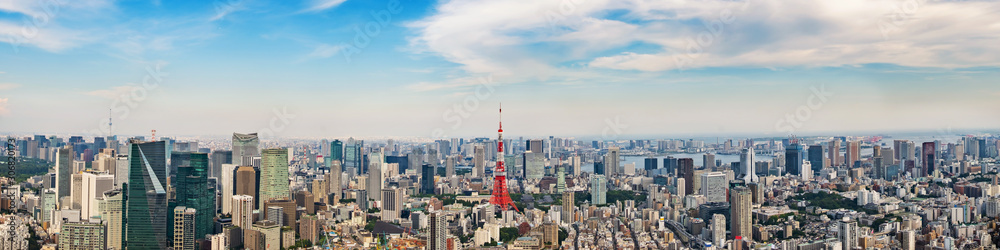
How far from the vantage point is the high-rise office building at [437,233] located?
767 cm

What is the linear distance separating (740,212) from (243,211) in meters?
6.29

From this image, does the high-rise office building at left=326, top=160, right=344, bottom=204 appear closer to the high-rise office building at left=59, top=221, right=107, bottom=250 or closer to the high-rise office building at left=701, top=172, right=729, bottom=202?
the high-rise office building at left=59, top=221, right=107, bottom=250

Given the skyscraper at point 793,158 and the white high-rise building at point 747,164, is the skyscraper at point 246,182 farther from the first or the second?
the skyscraper at point 793,158

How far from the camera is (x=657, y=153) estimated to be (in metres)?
15.2

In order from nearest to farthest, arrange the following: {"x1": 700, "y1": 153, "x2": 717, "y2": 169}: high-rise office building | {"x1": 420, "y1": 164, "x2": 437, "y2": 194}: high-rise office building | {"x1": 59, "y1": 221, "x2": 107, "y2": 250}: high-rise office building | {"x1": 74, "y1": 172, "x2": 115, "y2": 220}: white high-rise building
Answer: {"x1": 59, "y1": 221, "x2": 107, "y2": 250}: high-rise office building, {"x1": 74, "y1": 172, "x2": 115, "y2": 220}: white high-rise building, {"x1": 420, "y1": 164, "x2": 437, "y2": 194}: high-rise office building, {"x1": 700, "y1": 153, "x2": 717, "y2": 169}: high-rise office building

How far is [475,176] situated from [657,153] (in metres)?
4.09

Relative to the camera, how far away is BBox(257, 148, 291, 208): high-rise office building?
977 centimetres

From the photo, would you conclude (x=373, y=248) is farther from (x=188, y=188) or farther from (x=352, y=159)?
(x=352, y=159)

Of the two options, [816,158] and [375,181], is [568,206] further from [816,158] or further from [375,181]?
[816,158]

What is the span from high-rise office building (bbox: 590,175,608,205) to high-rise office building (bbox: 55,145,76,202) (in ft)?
25.2

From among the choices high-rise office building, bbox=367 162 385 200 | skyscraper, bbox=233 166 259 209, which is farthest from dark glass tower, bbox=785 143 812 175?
skyscraper, bbox=233 166 259 209

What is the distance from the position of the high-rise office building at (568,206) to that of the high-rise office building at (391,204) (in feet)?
8.12

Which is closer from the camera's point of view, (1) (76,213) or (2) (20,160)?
(1) (76,213)

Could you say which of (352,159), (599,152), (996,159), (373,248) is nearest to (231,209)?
(373,248)
